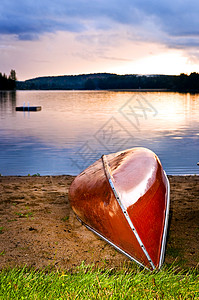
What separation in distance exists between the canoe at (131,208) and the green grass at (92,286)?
1.52 feet

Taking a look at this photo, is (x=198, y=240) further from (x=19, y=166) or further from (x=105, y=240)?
(x=19, y=166)

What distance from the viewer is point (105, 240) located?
17.2 feet

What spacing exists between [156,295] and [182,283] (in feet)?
1.57

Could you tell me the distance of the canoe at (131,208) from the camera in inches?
183

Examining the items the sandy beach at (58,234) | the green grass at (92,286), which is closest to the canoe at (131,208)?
the sandy beach at (58,234)

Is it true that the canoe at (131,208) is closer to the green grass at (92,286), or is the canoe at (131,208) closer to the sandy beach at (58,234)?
the sandy beach at (58,234)

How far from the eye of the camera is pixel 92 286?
3889 millimetres

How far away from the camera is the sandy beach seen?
4.97 metres

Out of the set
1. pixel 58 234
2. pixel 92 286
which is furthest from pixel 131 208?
pixel 58 234

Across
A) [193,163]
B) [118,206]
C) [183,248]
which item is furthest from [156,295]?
[193,163]

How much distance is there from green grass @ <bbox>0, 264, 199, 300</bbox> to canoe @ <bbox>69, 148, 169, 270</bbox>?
462mm

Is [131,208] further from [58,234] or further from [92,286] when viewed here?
[58,234]

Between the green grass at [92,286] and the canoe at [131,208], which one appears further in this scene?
the canoe at [131,208]

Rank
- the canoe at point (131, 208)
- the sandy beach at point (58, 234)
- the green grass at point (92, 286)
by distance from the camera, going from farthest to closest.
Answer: the sandy beach at point (58, 234) < the canoe at point (131, 208) < the green grass at point (92, 286)
